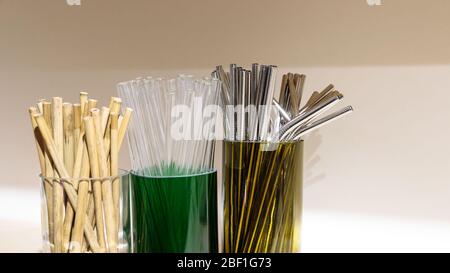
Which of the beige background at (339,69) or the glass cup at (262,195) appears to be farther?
the beige background at (339,69)

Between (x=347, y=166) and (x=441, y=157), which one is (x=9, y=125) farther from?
(x=441, y=157)

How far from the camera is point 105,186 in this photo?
2.06 feet

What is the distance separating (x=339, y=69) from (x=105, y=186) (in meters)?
0.39

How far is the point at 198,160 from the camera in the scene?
26.3 inches

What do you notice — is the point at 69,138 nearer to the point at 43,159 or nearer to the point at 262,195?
the point at 43,159

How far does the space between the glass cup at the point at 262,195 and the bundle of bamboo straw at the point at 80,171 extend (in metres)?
0.15

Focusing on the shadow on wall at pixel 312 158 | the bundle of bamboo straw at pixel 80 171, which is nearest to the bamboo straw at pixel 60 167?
the bundle of bamboo straw at pixel 80 171

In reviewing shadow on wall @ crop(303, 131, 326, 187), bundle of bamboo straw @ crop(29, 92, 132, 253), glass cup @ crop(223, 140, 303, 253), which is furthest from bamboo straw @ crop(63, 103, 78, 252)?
shadow on wall @ crop(303, 131, 326, 187)

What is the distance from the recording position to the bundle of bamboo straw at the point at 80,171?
62cm

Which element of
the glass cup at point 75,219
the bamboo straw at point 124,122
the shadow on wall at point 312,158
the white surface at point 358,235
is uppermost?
the bamboo straw at point 124,122

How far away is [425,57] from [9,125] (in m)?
0.71

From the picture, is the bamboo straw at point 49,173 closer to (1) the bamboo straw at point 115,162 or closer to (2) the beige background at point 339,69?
(1) the bamboo straw at point 115,162

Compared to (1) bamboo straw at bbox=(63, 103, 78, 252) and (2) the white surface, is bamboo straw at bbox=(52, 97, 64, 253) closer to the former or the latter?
(1) bamboo straw at bbox=(63, 103, 78, 252)
